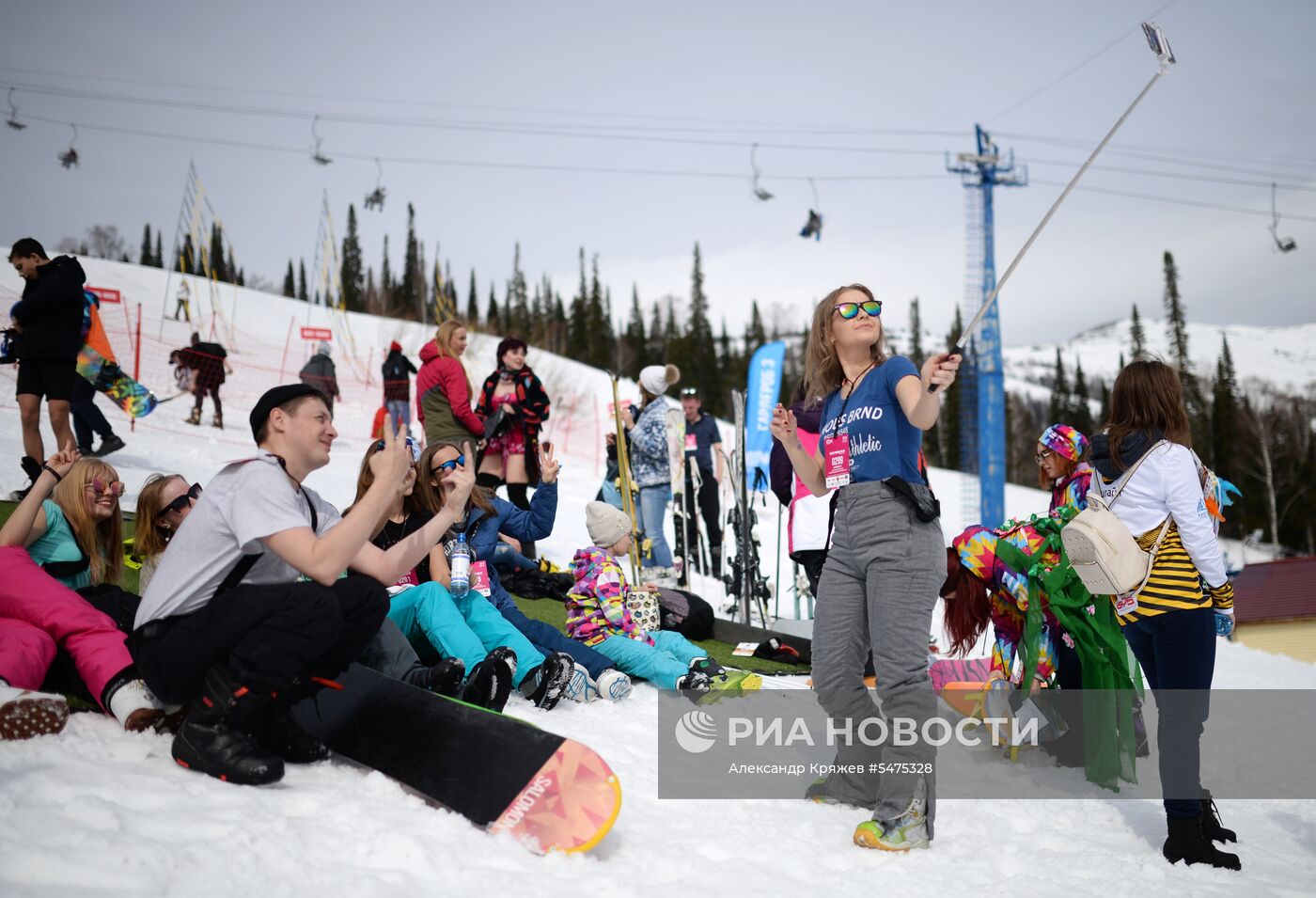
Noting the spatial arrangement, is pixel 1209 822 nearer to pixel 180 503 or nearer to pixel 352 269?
pixel 180 503

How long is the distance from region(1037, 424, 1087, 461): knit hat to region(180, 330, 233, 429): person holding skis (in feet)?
46.8

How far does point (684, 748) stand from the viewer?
3811 mm

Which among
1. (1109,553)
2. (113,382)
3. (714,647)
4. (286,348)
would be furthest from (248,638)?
(286,348)

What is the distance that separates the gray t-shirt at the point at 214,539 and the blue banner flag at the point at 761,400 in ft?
20.6

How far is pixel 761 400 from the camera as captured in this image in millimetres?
9867

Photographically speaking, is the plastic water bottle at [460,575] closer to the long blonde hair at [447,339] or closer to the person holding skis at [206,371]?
the long blonde hair at [447,339]

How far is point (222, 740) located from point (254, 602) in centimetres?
41

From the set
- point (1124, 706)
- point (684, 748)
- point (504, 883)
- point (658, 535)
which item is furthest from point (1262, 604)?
point (504, 883)

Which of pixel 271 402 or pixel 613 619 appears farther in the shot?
pixel 613 619

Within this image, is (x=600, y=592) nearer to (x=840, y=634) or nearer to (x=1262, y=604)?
(x=840, y=634)

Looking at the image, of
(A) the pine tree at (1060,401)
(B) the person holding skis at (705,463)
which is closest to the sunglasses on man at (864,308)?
(B) the person holding skis at (705,463)

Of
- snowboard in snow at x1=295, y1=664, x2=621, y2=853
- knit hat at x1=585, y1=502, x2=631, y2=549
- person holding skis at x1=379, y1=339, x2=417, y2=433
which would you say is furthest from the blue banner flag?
person holding skis at x1=379, y1=339, x2=417, y2=433

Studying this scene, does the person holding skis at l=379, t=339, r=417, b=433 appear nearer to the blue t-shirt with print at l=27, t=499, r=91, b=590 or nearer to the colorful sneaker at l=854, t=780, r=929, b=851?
the blue t-shirt with print at l=27, t=499, r=91, b=590

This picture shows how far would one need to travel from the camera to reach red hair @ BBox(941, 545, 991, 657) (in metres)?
4.42
